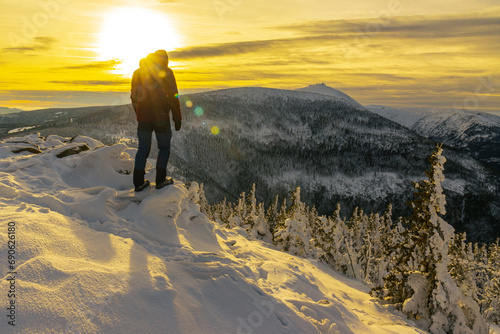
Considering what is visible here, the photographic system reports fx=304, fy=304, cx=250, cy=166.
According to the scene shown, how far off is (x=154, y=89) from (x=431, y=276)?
10.5m

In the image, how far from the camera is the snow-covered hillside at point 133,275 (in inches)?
128

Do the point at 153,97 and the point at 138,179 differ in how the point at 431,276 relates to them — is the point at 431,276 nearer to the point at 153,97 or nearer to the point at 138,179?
the point at 138,179

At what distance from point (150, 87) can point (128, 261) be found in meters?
4.34

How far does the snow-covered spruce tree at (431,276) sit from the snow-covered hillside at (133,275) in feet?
6.89

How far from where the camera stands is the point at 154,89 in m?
7.35

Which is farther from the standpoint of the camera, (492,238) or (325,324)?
(492,238)

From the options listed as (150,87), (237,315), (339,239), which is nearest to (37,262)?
(237,315)

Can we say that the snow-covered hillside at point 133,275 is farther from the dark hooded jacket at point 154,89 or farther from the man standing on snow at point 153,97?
the dark hooded jacket at point 154,89

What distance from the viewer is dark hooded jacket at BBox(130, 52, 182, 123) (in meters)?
7.26

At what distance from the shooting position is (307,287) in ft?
22.7

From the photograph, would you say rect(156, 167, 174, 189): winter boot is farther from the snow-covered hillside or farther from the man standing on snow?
the man standing on snow

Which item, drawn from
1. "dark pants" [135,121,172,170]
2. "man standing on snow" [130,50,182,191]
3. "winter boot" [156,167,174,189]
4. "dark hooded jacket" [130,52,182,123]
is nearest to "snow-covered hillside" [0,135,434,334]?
"winter boot" [156,167,174,189]

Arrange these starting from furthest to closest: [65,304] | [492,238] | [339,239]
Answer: [492,238], [339,239], [65,304]

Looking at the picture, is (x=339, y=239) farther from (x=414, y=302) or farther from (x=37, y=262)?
(x=37, y=262)
